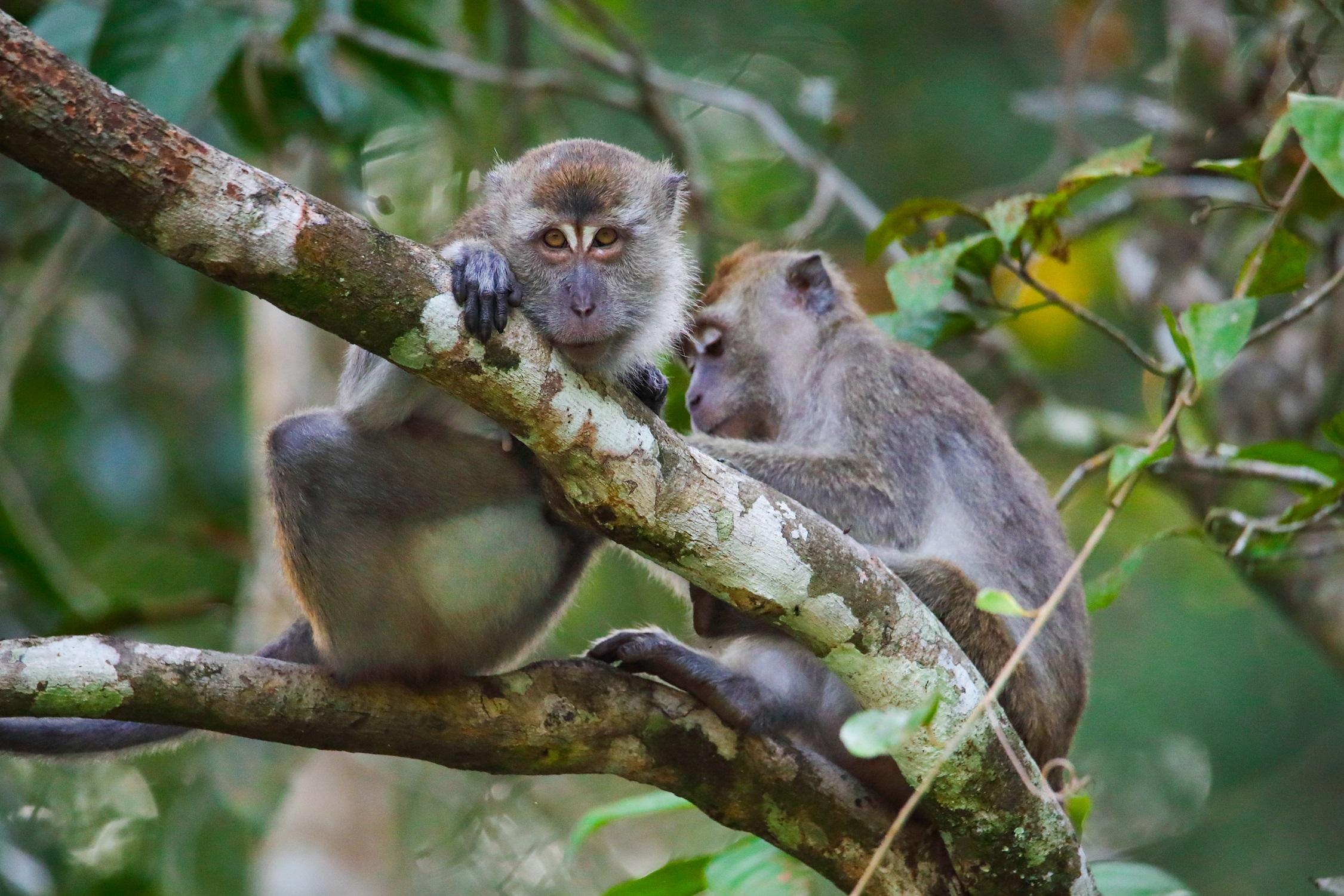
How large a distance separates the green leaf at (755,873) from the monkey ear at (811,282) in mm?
2179

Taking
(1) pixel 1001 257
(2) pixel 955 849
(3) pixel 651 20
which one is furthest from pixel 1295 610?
(3) pixel 651 20

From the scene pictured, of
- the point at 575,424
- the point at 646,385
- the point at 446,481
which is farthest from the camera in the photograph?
the point at 446,481

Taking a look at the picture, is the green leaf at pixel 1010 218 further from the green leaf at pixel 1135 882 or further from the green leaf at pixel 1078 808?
the green leaf at pixel 1135 882

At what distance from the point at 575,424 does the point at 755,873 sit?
1665 millimetres

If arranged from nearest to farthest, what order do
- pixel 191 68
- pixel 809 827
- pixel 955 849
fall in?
pixel 955 849
pixel 809 827
pixel 191 68

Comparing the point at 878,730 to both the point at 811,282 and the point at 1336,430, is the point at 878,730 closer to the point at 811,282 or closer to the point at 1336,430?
the point at 1336,430

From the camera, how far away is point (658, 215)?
400 centimetres

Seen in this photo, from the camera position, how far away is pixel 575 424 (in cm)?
291

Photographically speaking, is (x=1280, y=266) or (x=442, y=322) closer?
(x=442, y=322)

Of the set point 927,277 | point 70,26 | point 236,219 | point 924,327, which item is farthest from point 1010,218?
point 70,26

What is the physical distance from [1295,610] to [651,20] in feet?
23.2

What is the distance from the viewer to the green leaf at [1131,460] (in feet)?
10.9

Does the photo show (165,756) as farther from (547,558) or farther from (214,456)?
(547,558)

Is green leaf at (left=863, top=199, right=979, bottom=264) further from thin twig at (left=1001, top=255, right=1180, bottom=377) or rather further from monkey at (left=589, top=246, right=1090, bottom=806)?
monkey at (left=589, top=246, right=1090, bottom=806)
